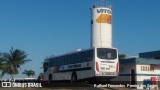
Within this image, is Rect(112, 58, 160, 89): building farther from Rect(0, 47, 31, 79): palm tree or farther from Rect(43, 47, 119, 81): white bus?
Rect(0, 47, 31, 79): palm tree

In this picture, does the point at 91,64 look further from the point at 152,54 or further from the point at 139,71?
the point at 152,54

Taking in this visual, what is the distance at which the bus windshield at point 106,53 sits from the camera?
39.8m

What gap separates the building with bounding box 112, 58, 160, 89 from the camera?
45.5 meters

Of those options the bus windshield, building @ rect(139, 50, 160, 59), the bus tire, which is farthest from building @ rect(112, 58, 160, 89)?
building @ rect(139, 50, 160, 59)

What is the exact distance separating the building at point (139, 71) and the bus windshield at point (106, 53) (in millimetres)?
4871

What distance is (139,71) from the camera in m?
45.8

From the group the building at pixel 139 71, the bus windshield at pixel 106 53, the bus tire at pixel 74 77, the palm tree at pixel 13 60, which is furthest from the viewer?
the palm tree at pixel 13 60

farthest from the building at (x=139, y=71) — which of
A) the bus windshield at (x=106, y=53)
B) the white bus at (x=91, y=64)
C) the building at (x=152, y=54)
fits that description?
the building at (x=152, y=54)

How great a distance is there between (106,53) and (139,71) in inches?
277

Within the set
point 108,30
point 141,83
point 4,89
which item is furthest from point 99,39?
point 4,89

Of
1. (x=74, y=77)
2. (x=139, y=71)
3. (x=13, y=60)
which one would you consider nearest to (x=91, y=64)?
(x=74, y=77)

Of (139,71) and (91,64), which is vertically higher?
(91,64)

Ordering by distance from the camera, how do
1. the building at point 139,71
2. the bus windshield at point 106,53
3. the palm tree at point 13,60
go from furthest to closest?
the palm tree at point 13,60
the building at point 139,71
the bus windshield at point 106,53

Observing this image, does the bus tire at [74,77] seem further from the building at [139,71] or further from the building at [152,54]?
the building at [152,54]
